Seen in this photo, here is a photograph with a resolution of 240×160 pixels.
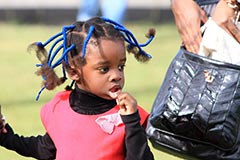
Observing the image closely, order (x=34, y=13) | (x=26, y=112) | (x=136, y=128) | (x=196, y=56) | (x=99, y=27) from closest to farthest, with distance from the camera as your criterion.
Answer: (x=136, y=128) → (x=99, y=27) → (x=196, y=56) → (x=26, y=112) → (x=34, y=13)

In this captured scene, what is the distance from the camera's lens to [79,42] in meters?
3.77

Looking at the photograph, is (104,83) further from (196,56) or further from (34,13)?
(34,13)

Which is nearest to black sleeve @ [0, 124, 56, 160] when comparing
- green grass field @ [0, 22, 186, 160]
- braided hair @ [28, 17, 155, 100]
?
braided hair @ [28, 17, 155, 100]

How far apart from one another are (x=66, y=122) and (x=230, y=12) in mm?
972

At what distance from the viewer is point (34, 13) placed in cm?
1428

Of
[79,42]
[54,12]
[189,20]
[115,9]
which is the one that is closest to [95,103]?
[79,42]

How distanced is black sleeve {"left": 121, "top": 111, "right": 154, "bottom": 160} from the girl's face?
0.54 ft

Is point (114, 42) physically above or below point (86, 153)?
above

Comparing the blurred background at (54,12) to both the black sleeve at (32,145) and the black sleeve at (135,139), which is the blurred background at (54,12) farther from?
the black sleeve at (135,139)

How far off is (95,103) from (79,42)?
0.87 ft

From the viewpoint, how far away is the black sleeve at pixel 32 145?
13.0ft

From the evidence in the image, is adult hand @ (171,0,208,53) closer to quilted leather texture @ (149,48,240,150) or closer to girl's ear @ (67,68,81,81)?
quilted leather texture @ (149,48,240,150)

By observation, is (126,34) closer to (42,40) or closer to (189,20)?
(189,20)

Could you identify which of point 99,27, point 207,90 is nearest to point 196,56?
point 207,90
